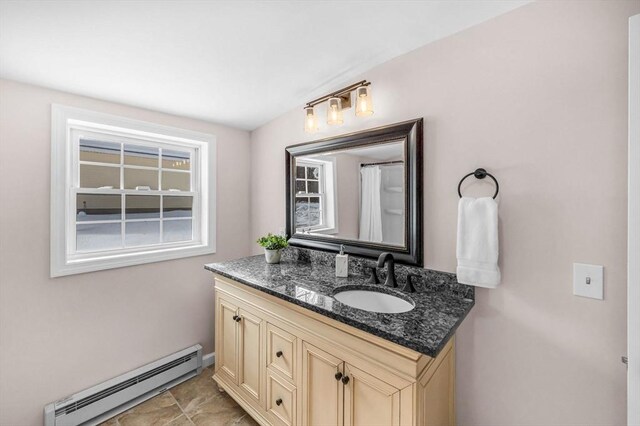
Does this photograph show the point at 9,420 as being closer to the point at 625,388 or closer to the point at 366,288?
the point at 366,288

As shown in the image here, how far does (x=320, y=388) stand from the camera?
4.31ft

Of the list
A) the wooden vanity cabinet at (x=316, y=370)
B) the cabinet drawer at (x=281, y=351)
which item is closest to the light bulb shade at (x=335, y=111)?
the wooden vanity cabinet at (x=316, y=370)

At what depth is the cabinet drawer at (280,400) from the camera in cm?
145

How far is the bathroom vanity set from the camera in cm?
104

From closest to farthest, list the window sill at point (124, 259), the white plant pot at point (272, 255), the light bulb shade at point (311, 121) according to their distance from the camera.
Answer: the window sill at point (124, 259) → the light bulb shade at point (311, 121) → the white plant pot at point (272, 255)

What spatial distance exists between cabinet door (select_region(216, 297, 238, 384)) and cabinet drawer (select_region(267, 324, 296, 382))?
366 mm

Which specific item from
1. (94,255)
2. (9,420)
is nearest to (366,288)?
(94,255)

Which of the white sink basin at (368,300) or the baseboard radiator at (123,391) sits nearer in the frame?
the white sink basin at (368,300)

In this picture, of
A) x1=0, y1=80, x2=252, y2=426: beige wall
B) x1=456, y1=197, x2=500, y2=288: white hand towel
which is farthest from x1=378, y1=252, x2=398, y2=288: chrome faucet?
x1=0, y1=80, x2=252, y2=426: beige wall

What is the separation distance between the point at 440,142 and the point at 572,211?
0.64 meters

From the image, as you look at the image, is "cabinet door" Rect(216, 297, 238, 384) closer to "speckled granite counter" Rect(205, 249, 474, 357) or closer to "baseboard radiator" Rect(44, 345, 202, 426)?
"speckled granite counter" Rect(205, 249, 474, 357)

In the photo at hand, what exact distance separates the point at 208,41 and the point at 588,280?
2.02 m

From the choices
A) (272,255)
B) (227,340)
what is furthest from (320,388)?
(272,255)

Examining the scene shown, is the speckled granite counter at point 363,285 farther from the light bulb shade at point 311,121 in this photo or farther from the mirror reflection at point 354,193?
the light bulb shade at point 311,121
